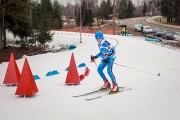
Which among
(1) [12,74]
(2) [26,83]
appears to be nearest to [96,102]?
(2) [26,83]

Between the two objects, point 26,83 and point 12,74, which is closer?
point 26,83

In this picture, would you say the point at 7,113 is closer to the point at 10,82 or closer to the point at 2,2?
the point at 10,82

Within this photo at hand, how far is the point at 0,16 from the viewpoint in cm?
2825

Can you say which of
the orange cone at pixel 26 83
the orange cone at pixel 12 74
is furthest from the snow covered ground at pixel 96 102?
the orange cone at pixel 12 74

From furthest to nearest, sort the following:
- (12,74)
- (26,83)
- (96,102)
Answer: (12,74), (26,83), (96,102)

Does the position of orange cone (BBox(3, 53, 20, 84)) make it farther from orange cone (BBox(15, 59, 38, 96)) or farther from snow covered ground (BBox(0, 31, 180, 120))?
orange cone (BBox(15, 59, 38, 96))

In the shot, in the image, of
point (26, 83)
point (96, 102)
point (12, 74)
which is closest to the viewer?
point (96, 102)

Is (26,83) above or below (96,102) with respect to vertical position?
above

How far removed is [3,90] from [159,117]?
598cm

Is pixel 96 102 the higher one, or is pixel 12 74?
pixel 12 74

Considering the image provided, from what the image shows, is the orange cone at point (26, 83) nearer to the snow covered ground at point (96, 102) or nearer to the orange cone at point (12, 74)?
the snow covered ground at point (96, 102)

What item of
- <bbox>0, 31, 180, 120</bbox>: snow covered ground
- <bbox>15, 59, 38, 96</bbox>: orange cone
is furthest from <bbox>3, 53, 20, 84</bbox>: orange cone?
<bbox>15, 59, 38, 96</bbox>: orange cone

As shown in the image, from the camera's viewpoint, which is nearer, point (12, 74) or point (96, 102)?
point (96, 102)

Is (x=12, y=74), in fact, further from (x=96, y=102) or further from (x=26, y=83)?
(x=96, y=102)
